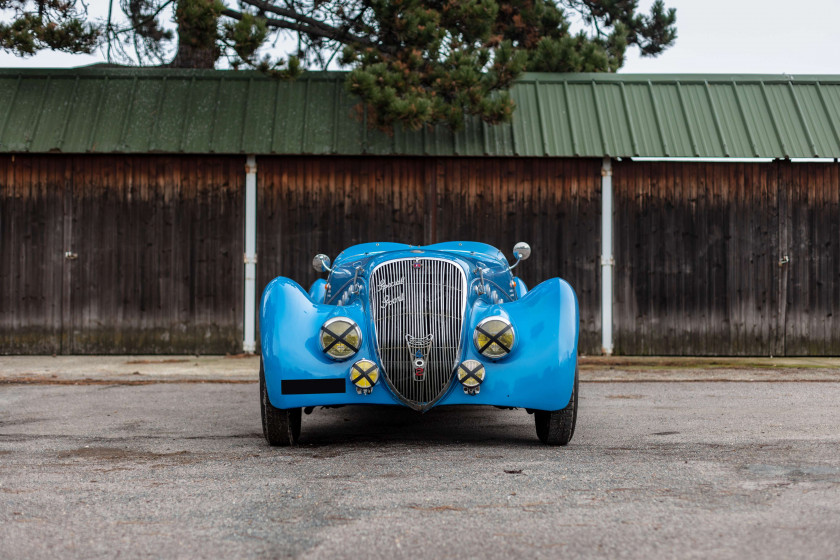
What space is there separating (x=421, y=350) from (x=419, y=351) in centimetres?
1

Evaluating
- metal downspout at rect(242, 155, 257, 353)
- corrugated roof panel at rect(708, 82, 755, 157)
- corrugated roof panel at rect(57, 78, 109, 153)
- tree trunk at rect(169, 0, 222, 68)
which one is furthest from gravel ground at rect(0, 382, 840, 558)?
corrugated roof panel at rect(57, 78, 109, 153)

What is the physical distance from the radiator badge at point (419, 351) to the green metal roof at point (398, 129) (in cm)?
749

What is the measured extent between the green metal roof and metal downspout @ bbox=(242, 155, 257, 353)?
1.65 feet

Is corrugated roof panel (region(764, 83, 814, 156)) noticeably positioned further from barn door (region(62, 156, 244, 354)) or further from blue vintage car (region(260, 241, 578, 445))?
blue vintage car (region(260, 241, 578, 445))

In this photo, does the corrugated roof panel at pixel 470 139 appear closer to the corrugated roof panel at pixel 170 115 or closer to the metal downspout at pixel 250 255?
the metal downspout at pixel 250 255

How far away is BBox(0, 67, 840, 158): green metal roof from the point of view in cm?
1273

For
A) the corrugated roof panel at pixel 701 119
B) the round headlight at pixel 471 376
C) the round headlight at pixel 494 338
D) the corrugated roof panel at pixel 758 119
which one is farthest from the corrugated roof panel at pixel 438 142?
the round headlight at pixel 471 376

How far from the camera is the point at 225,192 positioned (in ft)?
42.7

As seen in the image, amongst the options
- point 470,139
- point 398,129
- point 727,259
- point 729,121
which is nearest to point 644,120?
point 729,121

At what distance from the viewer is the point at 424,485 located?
439 cm

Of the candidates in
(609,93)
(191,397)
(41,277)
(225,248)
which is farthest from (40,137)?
(609,93)

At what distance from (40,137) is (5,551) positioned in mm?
10607

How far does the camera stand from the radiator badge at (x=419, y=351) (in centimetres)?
551

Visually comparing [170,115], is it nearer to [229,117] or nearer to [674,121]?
[229,117]
